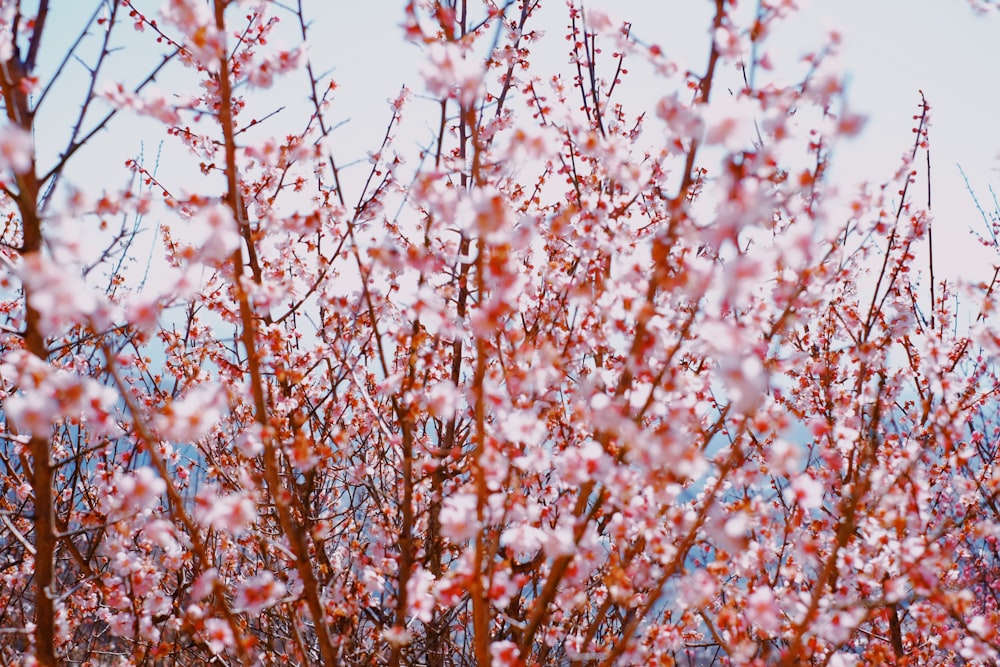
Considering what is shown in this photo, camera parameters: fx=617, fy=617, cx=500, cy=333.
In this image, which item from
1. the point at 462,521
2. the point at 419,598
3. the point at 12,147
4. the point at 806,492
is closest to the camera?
the point at 12,147

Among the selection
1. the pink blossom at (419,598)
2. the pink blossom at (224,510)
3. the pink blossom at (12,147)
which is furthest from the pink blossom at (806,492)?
the pink blossom at (12,147)

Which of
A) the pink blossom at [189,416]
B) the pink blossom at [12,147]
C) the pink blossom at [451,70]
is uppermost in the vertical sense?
the pink blossom at [451,70]

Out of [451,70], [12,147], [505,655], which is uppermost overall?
[451,70]

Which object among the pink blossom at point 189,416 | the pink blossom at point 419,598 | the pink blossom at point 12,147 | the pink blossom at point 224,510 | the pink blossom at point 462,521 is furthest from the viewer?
the pink blossom at point 419,598

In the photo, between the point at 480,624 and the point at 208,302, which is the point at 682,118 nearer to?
the point at 480,624

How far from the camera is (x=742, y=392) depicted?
1.99 m

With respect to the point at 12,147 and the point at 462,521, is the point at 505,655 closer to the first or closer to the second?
the point at 462,521

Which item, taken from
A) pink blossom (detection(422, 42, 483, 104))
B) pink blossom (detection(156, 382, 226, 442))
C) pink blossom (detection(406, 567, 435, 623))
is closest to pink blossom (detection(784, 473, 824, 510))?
pink blossom (detection(406, 567, 435, 623))

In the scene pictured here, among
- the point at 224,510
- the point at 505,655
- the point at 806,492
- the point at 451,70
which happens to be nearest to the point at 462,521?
the point at 505,655

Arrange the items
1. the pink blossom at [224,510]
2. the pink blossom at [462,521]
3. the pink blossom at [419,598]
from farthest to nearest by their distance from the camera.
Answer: the pink blossom at [419,598]
the pink blossom at [462,521]
the pink blossom at [224,510]

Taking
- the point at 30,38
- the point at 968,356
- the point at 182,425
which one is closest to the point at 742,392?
the point at 182,425

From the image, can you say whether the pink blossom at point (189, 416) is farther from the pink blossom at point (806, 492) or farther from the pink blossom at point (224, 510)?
the pink blossom at point (806, 492)

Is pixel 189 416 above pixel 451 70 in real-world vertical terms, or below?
below

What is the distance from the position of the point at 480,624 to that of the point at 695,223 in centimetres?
187
